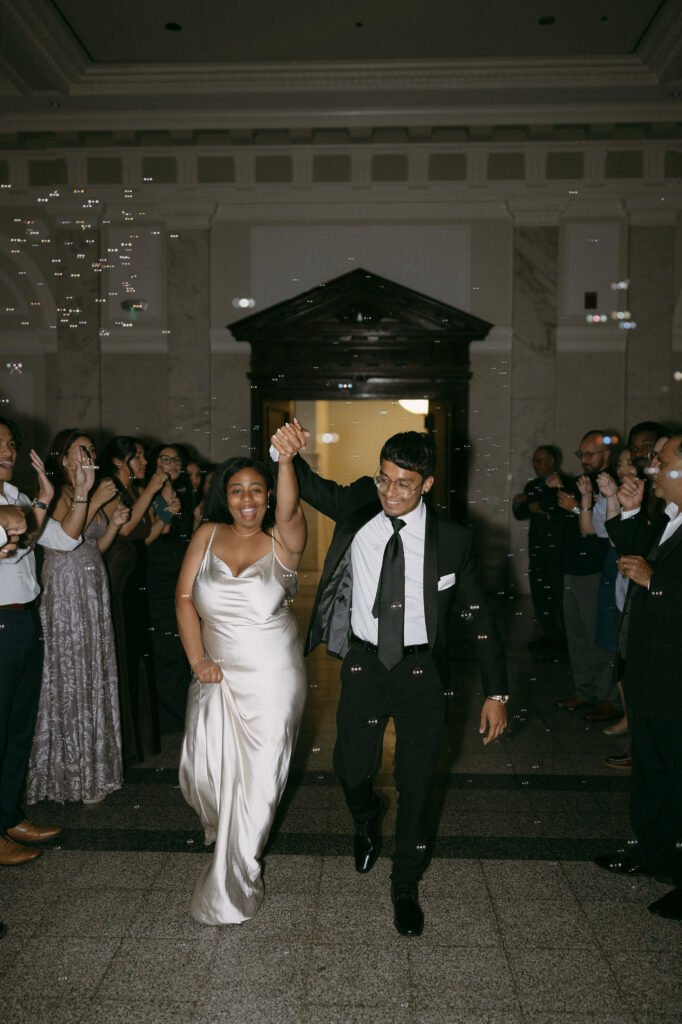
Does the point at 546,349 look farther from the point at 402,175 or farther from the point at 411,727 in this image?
the point at 411,727

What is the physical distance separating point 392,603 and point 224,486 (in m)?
0.82

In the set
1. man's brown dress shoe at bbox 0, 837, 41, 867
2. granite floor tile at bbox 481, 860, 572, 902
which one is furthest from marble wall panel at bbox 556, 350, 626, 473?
man's brown dress shoe at bbox 0, 837, 41, 867

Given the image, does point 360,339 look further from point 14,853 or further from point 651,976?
point 651,976

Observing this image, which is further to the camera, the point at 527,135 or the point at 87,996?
the point at 527,135

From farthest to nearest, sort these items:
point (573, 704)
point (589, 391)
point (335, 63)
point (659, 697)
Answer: point (589, 391) < point (335, 63) < point (573, 704) < point (659, 697)

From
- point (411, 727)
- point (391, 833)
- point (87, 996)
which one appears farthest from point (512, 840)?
point (87, 996)

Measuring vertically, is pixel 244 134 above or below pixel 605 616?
above

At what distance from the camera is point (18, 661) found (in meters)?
3.00

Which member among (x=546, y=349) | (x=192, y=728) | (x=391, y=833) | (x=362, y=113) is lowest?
(x=391, y=833)

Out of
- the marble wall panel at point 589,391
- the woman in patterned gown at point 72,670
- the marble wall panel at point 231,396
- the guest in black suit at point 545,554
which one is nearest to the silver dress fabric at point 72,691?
the woman in patterned gown at point 72,670

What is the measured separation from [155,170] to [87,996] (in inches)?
372

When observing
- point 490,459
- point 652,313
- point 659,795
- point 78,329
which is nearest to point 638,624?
point 659,795

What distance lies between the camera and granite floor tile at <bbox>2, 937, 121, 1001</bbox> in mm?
2264

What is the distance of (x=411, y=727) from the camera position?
2.70 metres
